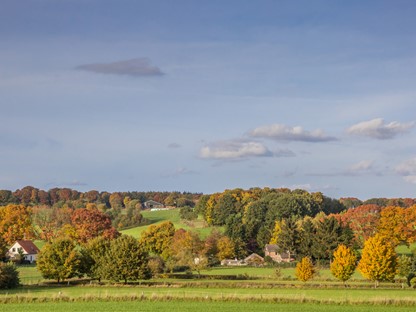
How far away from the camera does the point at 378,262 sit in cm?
7425

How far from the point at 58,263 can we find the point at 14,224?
Result: 5486 cm

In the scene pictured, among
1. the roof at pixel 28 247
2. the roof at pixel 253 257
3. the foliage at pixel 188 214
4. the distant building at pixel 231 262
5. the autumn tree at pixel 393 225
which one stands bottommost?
the distant building at pixel 231 262

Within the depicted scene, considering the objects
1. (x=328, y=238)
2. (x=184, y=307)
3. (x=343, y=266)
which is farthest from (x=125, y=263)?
(x=328, y=238)

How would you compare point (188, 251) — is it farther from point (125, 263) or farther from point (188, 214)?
point (188, 214)

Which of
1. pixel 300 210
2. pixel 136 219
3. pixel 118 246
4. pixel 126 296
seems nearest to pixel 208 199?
pixel 136 219

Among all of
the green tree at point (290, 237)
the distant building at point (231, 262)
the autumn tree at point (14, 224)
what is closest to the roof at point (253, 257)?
the distant building at point (231, 262)

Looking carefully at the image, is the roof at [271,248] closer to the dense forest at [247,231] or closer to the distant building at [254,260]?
the dense forest at [247,231]

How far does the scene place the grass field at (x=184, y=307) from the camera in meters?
42.8

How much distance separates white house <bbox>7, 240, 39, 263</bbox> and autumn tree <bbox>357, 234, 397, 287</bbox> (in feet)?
209

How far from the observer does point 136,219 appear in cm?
17575

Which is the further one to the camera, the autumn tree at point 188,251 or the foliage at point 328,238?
the foliage at point 328,238

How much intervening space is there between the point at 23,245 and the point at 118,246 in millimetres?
48017

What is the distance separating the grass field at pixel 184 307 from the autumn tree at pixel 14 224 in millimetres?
80900

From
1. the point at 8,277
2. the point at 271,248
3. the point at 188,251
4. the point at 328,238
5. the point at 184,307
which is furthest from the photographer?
the point at 271,248
